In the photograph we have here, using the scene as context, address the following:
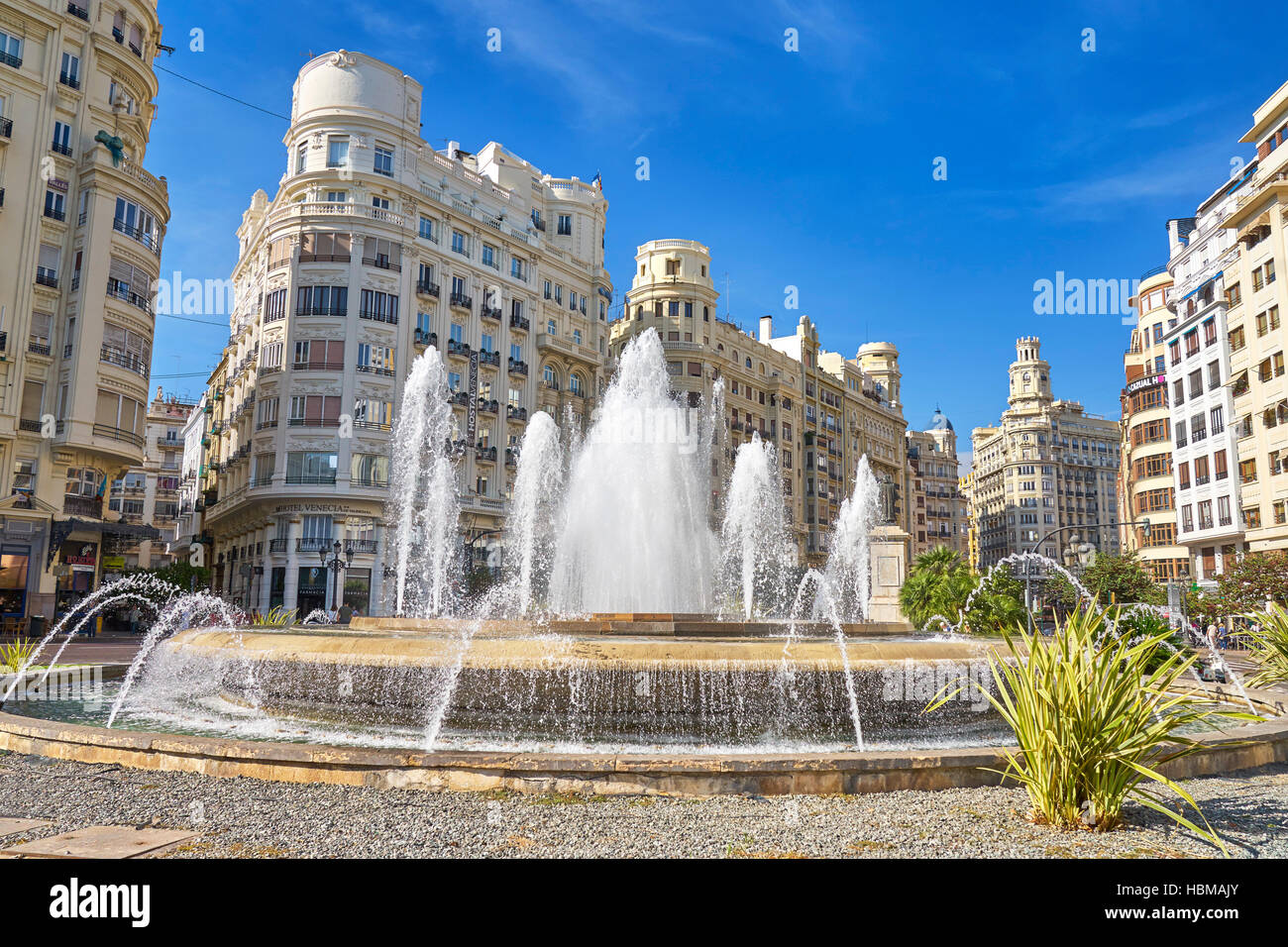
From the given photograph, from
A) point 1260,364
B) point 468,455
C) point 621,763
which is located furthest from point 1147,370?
point 621,763

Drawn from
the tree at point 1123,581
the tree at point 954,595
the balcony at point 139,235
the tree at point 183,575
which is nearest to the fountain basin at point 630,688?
the tree at point 954,595

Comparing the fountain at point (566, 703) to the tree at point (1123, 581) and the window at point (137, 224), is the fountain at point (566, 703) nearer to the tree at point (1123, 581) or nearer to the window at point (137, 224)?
the window at point (137, 224)

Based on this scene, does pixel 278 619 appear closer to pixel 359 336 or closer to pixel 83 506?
pixel 83 506

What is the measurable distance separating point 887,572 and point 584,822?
18322mm

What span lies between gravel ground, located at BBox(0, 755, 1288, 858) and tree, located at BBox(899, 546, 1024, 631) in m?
13.6

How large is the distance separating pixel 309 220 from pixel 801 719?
42.2m

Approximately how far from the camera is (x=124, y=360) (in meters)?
34.4

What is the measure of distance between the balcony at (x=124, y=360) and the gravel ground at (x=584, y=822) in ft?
106

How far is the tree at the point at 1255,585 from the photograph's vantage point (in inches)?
1062

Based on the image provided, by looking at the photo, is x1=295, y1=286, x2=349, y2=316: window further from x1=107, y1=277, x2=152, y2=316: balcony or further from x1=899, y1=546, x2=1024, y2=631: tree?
x1=899, y1=546, x2=1024, y2=631: tree

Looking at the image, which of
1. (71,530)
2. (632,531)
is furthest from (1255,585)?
(71,530)

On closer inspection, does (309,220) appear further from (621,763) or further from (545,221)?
(621,763)
